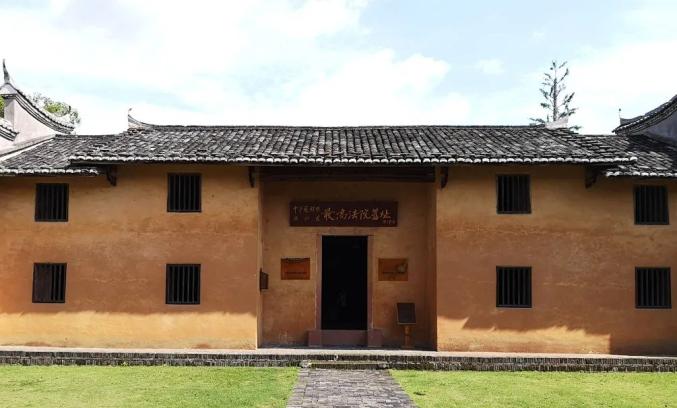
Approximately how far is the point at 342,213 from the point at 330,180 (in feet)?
2.64

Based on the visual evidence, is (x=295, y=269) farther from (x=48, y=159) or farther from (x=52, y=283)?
(x=48, y=159)

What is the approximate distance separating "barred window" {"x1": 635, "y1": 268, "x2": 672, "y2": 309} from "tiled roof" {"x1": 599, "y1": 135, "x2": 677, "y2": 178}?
2055 millimetres

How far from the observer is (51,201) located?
43.1 ft

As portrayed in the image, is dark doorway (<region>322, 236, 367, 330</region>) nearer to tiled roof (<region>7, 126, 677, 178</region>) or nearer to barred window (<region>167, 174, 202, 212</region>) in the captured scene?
tiled roof (<region>7, 126, 677, 178</region>)

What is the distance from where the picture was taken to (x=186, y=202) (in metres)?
13.0

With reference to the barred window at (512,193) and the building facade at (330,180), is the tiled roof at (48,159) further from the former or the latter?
the barred window at (512,193)

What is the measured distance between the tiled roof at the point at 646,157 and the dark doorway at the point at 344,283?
18.3 feet

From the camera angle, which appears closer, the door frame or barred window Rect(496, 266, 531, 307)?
barred window Rect(496, 266, 531, 307)

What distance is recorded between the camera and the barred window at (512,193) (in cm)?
Result: 1280

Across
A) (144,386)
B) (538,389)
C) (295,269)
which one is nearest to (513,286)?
(538,389)

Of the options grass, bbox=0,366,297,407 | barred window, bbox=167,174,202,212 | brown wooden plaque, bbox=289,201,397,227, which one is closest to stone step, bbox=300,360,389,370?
grass, bbox=0,366,297,407

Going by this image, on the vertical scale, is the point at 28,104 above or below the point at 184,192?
above

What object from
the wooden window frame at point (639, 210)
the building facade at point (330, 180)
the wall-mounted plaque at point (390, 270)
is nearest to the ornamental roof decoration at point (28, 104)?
the building facade at point (330, 180)

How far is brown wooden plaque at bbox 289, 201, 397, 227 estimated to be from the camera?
13664mm
